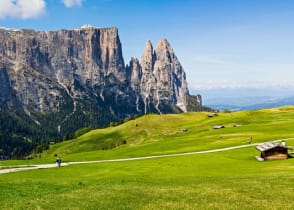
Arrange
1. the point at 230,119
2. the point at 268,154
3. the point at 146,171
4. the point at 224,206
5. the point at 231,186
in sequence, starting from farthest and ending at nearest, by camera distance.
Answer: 1. the point at 230,119
2. the point at 268,154
3. the point at 146,171
4. the point at 231,186
5. the point at 224,206

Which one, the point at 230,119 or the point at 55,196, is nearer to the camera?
the point at 55,196

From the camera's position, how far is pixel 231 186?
34031 millimetres

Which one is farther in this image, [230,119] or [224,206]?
[230,119]

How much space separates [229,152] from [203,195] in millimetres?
61810

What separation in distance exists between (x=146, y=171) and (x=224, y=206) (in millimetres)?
40692

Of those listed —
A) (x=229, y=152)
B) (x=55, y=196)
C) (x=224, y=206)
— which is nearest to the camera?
(x=224, y=206)

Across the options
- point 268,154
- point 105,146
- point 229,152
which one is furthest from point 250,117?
point 268,154

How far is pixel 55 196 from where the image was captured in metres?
31.4

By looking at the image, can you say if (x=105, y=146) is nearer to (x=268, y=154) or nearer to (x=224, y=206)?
(x=268, y=154)

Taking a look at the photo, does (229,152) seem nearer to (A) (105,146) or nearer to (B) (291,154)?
(B) (291,154)

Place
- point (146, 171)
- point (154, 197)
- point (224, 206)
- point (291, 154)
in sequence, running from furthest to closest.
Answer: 1. point (291, 154)
2. point (146, 171)
3. point (154, 197)
4. point (224, 206)

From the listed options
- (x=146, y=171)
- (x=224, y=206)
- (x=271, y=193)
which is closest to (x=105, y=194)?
(x=224, y=206)

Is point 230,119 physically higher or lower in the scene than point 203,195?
higher

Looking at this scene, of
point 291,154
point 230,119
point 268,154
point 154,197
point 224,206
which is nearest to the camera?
point 224,206
